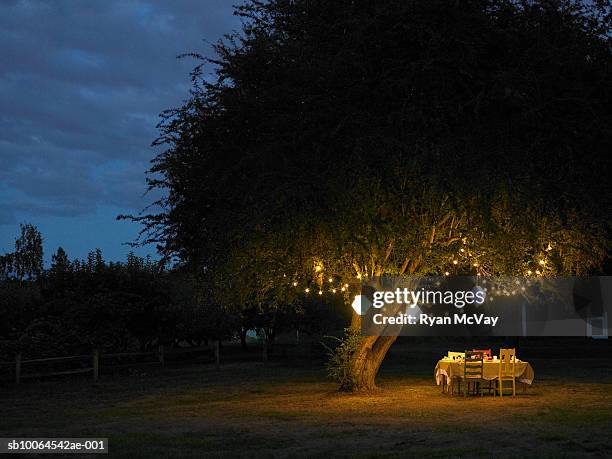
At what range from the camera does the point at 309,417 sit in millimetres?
17781

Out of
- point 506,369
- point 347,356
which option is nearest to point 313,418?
point 347,356

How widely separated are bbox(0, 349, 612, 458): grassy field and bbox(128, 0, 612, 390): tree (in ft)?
11.8

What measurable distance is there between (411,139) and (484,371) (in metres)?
6.68

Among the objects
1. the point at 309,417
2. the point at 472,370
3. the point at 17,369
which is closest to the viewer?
the point at 309,417

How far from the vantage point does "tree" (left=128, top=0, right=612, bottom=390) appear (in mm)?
19094

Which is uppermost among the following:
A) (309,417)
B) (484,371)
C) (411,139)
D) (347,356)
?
(411,139)

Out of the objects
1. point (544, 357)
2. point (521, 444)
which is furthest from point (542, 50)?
point (544, 357)

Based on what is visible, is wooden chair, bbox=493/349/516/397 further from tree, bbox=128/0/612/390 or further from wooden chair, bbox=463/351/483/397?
tree, bbox=128/0/612/390

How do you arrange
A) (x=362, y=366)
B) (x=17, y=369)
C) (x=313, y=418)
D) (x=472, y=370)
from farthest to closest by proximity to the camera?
(x=17, y=369) < (x=362, y=366) < (x=472, y=370) < (x=313, y=418)

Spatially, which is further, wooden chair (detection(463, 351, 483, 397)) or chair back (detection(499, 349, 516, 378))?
chair back (detection(499, 349, 516, 378))

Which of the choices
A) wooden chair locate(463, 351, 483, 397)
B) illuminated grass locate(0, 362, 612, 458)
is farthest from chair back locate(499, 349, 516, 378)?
illuminated grass locate(0, 362, 612, 458)

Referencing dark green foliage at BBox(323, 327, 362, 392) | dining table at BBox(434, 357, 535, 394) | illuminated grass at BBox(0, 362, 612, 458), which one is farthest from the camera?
dark green foliage at BBox(323, 327, 362, 392)

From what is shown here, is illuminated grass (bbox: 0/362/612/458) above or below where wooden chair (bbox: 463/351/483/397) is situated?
below

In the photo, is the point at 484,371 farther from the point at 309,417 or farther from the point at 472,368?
the point at 309,417
